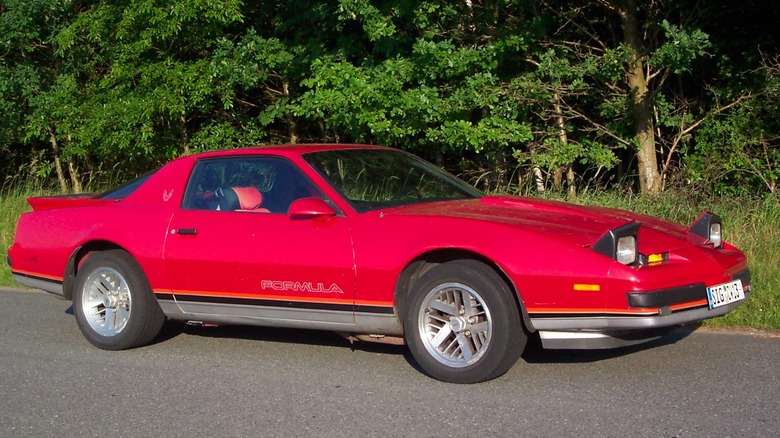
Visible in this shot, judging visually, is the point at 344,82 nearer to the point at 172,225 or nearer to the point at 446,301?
the point at 172,225

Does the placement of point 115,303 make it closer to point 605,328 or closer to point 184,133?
point 605,328

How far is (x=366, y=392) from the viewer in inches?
217

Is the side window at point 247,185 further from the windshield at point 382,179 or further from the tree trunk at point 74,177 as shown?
the tree trunk at point 74,177

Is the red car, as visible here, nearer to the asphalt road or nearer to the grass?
the asphalt road

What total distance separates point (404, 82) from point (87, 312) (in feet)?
23.7

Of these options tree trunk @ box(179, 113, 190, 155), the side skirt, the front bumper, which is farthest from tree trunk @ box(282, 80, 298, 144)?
the front bumper

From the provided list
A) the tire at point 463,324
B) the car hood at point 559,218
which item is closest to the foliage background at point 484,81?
the car hood at point 559,218

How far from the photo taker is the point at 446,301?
18.2 ft

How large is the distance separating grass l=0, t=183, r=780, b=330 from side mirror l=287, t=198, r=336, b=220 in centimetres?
310

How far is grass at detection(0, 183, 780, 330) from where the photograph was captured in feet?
23.1

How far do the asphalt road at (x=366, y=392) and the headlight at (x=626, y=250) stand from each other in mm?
737

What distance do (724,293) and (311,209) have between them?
8.37 feet

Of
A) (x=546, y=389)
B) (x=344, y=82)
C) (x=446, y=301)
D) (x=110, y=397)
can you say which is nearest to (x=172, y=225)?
(x=110, y=397)

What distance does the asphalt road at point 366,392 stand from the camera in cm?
480
